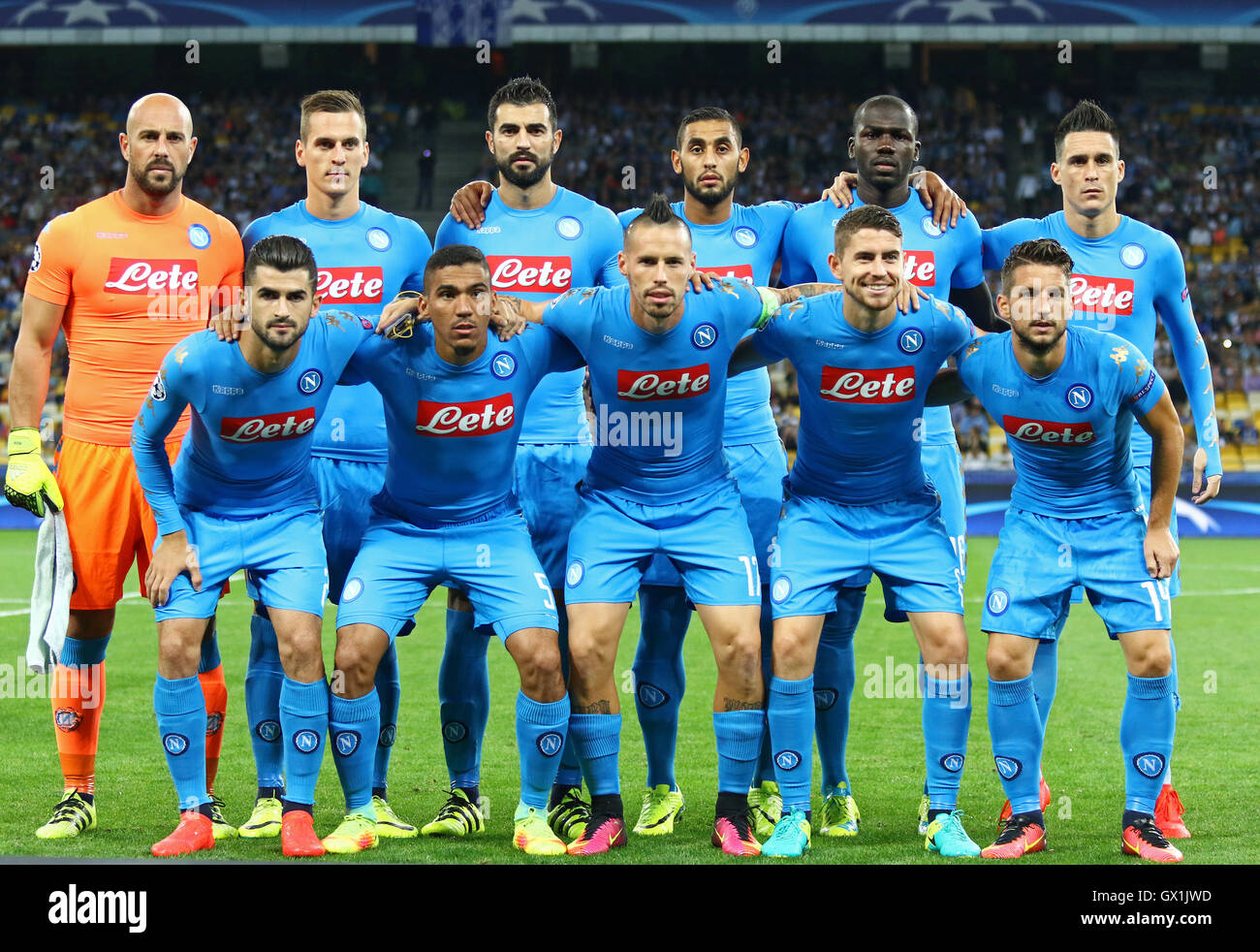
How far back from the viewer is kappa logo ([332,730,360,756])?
16.9 ft

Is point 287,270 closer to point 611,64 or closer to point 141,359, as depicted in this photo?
point 141,359

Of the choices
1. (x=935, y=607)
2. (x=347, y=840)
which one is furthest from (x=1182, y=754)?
(x=347, y=840)

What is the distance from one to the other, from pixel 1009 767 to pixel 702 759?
2119 mm

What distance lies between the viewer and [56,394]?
70.8 feet

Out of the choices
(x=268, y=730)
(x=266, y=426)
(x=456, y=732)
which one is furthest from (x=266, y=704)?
(x=266, y=426)

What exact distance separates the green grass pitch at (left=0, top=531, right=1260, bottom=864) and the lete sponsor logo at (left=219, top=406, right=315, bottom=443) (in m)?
1.44

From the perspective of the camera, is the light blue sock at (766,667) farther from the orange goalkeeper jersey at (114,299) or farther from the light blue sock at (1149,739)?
the orange goalkeeper jersey at (114,299)

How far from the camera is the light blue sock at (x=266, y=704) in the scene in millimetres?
5570

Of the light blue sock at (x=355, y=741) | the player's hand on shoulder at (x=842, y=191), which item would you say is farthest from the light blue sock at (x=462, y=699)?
the player's hand on shoulder at (x=842, y=191)

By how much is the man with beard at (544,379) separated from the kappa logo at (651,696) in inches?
13.7

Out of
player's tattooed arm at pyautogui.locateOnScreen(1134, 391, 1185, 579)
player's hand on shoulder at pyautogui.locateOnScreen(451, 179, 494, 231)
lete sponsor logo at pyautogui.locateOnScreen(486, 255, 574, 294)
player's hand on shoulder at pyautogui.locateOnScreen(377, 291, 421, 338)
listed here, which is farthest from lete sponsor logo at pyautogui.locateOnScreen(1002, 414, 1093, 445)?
player's hand on shoulder at pyautogui.locateOnScreen(451, 179, 494, 231)

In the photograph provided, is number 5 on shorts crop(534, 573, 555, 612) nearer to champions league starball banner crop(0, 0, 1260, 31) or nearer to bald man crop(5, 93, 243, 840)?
bald man crop(5, 93, 243, 840)

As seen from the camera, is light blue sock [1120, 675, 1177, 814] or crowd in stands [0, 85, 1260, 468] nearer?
light blue sock [1120, 675, 1177, 814]

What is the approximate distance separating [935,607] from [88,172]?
2519 centimetres
